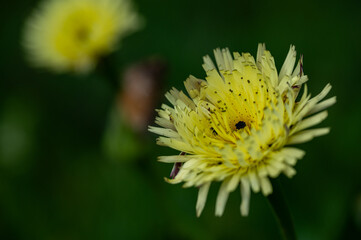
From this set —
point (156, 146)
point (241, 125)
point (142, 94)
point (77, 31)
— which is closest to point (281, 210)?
point (241, 125)

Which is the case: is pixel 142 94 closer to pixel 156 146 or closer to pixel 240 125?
pixel 156 146

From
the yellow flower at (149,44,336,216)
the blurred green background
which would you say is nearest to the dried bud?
the blurred green background

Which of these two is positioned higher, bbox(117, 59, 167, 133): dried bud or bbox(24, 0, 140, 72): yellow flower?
bbox(24, 0, 140, 72): yellow flower

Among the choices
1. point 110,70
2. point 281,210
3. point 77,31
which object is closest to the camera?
point 281,210

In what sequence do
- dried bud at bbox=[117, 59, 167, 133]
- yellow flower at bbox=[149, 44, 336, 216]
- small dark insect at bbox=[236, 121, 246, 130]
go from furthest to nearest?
dried bud at bbox=[117, 59, 167, 133] < small dark insect at bbox=[236, 121, 246, 130] < yellow flower at bbox=[149, 44, 336, 216]

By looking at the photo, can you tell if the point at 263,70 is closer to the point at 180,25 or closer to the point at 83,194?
the point at 83,194

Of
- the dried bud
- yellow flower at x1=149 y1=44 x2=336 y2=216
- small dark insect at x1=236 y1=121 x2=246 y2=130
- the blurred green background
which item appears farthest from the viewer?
the dried bud

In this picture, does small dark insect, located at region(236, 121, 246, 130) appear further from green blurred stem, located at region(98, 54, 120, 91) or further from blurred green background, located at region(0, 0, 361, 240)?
green blurred stem, located at region(98, 54, 120, 91)

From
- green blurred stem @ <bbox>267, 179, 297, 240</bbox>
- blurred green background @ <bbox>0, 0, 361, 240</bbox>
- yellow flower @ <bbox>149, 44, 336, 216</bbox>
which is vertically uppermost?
blurred green background @ <bbox>0, 0, 361, 240</bbox>
